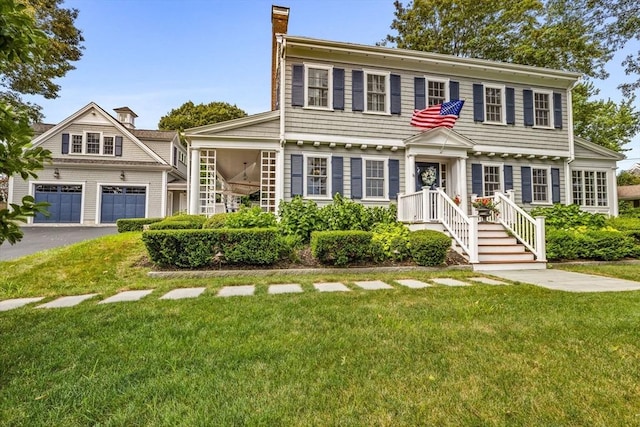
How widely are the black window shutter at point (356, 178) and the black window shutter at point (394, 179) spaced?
1.03 meters

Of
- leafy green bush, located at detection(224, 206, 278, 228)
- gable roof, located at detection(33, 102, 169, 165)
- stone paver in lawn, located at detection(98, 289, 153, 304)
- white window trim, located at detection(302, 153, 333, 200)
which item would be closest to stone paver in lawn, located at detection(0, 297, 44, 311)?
stone paver in lawn, located at detection(98, 289, 153, 304)

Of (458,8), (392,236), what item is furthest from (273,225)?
(458,8)

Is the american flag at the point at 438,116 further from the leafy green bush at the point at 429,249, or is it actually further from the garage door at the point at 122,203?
the garage door at the point at 122,203

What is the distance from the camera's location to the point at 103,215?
16406 mm

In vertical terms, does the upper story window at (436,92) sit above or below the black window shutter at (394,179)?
above

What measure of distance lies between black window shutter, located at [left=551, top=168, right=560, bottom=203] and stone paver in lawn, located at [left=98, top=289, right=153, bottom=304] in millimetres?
13092

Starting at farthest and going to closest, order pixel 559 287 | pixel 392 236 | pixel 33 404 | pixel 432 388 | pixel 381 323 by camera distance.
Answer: pixel 392 236 < pixel 559 287 < pixel 381 323 < pixel 432 388 < pixel 33 404

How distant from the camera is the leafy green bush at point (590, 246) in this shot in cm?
777

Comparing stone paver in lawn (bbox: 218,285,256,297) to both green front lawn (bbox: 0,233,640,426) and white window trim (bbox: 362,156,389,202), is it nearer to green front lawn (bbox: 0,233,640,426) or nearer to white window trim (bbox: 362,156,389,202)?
green front lawn (bbox: 0,233,640,426)

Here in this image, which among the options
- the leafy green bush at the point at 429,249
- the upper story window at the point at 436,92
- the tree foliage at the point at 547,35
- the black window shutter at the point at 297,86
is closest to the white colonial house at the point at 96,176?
the black window shutter at the point at 297,86

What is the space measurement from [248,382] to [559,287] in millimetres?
5152

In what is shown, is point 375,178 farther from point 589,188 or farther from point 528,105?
point 589,188

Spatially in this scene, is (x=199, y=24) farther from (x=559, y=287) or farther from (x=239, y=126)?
(x=559, y=287)

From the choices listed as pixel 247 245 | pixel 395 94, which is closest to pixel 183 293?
pixel 247 245
